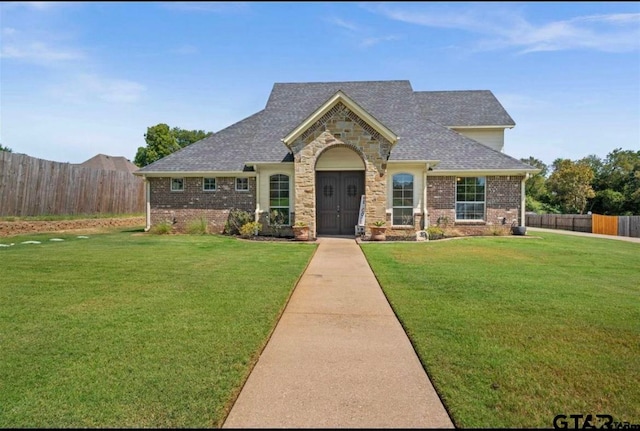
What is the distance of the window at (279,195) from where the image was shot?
57.5 ft

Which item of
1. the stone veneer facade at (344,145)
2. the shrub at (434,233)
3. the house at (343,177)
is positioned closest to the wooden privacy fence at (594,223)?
the house at (343,177)

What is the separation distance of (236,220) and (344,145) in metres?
6.06

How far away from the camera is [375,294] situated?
7.20 metres

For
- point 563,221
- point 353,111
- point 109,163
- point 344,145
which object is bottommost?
point 563,221

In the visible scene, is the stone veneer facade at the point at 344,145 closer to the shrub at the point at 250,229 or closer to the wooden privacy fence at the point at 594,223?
the shrub at the point at 250,229

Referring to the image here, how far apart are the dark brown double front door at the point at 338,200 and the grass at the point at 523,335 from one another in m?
7.25

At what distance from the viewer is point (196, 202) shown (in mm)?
18375

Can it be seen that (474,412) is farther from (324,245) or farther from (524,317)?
(324,245)

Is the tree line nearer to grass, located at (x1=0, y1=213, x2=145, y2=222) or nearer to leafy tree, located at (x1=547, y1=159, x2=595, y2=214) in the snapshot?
leafy tree, located at (x1=547, y1=159, x2=595, y2=214)

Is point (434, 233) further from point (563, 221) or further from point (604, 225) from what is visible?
point (563, 221)

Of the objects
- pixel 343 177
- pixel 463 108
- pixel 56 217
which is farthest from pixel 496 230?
pixel 56 217

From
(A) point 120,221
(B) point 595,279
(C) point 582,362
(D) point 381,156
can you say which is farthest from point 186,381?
(A) point 120,221

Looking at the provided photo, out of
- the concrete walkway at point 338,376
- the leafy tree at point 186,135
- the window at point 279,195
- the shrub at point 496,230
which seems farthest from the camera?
the leafy tree at point 186,135

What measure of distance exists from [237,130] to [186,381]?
1902 cm
